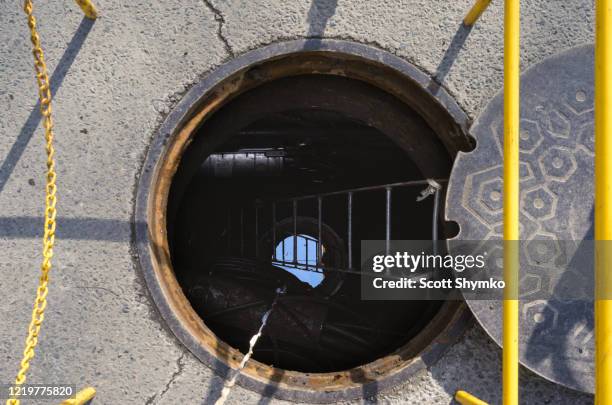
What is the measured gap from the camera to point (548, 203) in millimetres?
2088

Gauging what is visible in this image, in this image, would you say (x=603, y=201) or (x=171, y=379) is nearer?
(x=603, y=201)

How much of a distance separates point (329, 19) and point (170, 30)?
0.77m

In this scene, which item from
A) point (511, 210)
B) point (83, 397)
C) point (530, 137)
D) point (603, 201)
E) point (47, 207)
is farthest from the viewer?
point (530, 137)

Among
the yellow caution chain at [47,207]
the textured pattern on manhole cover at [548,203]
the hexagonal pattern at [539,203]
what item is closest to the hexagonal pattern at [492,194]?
the textured pattern on manhole cover at [548,203]

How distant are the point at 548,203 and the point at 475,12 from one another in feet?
3.07

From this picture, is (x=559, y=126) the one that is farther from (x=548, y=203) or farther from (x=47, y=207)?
(x=47, y=207)

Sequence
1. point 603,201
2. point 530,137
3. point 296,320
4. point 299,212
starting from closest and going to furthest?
1. point 603,201
2. point 530,137
3. point 296,320
4. point 299,212

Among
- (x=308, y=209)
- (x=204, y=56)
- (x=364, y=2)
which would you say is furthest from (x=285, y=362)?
(x=308, y=209)

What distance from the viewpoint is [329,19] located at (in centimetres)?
218

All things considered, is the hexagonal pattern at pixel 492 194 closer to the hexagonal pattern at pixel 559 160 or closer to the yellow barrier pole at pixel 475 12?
the hexagonal pattern at pixel 559 160

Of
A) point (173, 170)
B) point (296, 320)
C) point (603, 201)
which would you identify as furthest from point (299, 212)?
point (603, 201)

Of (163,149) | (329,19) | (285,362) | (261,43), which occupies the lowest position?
(285,362)

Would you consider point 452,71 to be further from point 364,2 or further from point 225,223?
point 225,223

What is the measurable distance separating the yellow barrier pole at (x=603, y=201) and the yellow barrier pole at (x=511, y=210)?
0.81ft
